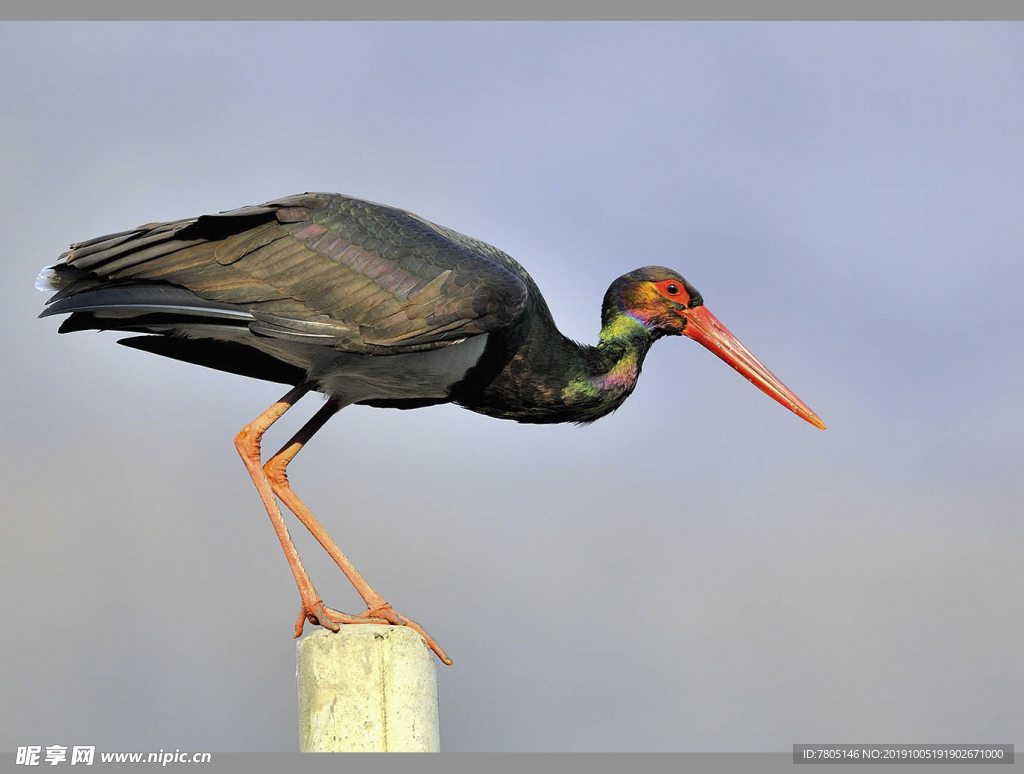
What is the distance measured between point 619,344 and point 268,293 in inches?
105

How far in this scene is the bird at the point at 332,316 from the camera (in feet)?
23.3

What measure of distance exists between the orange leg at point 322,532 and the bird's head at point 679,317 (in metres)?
2.31

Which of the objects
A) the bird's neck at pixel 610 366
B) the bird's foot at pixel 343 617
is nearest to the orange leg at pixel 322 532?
the bird's foot at pixel 343 617

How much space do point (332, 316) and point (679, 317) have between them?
2.84 m

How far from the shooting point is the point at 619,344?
8.29 m

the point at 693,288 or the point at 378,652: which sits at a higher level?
the point at 693,288

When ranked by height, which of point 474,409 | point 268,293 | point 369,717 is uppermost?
point 268,293

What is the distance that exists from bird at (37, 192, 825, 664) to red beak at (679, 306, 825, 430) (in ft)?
2.99

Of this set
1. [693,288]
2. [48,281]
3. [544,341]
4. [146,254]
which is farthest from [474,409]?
[48,281]

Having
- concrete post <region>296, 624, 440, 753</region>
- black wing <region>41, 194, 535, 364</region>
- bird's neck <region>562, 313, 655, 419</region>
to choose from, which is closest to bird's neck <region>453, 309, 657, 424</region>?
bird's neck <region>562, 313, 655, 419</region>

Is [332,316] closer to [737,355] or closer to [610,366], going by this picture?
[610,366]

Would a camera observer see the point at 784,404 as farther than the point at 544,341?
Yes

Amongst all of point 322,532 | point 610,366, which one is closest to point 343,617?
point 322,532

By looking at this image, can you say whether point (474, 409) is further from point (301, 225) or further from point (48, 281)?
point (48, 281)
